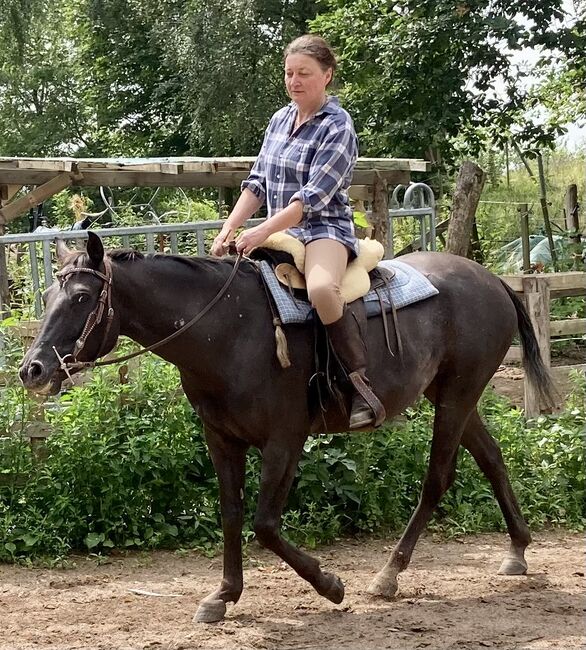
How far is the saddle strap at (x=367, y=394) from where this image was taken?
4.60 meters

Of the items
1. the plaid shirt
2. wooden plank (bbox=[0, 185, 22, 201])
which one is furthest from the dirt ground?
wooden plank (bbox=[0, 185, 22, 201])

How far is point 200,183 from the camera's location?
32.3 ft

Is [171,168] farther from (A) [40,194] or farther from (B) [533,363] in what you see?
(B) [533,363]

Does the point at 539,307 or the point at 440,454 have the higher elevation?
the point at 539,307

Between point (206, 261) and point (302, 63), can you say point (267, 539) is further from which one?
point (302, 63)

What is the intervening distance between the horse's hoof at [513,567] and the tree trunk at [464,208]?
123 inches

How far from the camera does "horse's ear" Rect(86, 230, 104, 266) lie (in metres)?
4.10

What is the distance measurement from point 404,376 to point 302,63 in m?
1.64

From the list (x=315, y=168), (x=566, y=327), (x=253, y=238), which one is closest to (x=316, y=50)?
(x=315, y=168)

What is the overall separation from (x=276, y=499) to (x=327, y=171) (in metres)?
1.53

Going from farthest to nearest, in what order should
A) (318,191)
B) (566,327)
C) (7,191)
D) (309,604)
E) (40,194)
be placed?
1. (7,191)
2. (40,194)
3. (566,327)
4. (309,604)
5. (318,191)

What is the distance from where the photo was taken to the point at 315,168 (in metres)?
4.49

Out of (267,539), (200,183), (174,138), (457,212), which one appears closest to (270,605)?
(267,539)

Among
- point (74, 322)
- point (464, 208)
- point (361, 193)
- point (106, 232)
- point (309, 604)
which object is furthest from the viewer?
point (464, 208)
